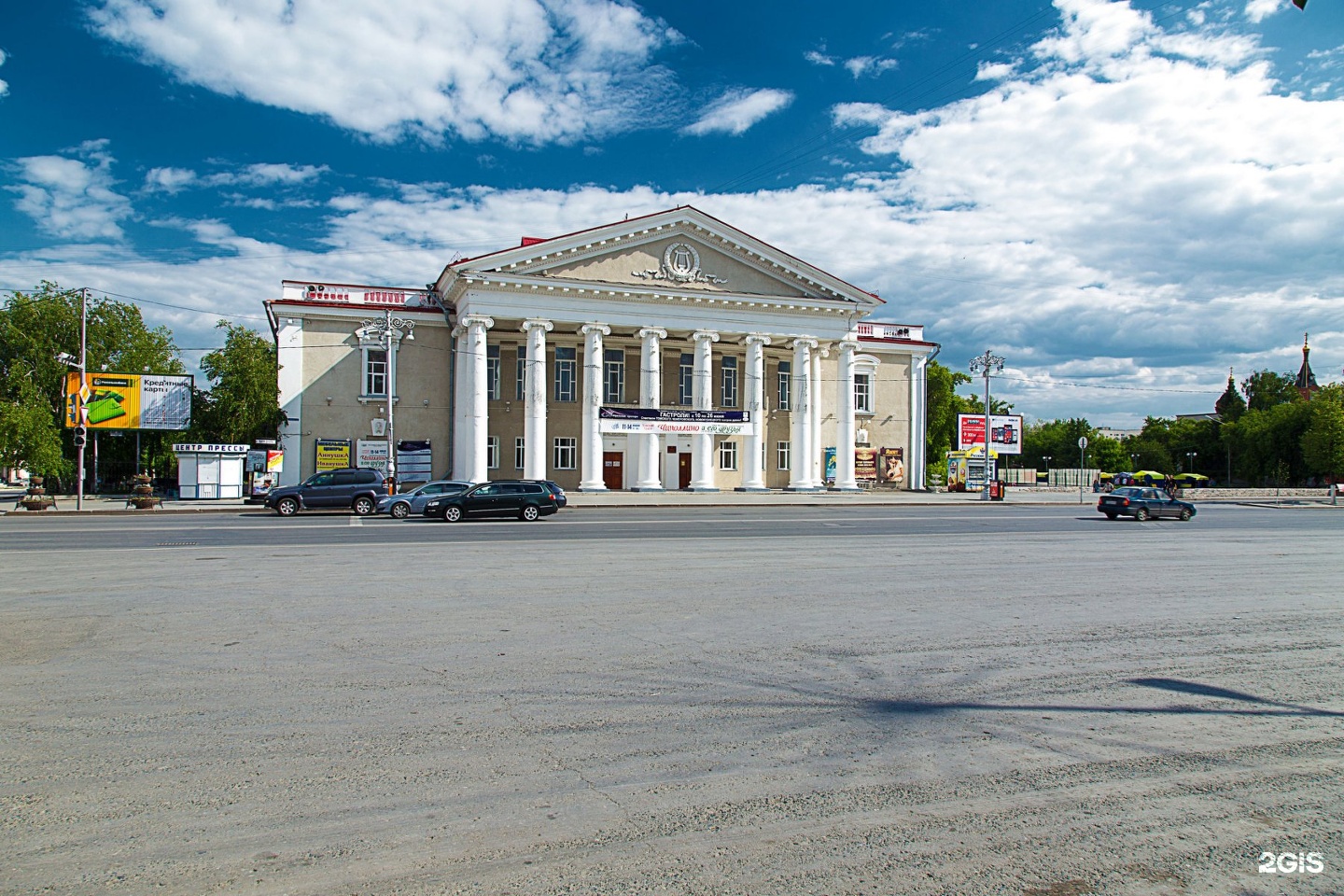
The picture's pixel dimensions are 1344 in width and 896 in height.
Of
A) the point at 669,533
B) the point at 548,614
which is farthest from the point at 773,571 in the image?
the point at 669,533

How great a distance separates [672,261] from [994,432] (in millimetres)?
31177

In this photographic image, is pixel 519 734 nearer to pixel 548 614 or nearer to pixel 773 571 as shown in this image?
pixel 548 614

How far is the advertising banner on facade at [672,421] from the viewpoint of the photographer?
43.8 m

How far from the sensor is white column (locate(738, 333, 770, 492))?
47.3 m

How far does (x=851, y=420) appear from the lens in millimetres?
50969

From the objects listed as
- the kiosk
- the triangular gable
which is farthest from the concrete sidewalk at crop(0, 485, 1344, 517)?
the triangular gable

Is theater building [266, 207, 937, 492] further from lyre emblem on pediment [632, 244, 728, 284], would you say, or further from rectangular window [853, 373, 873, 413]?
rectangular window [853, 373, 873, 413]

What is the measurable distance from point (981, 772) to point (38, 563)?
15.6 metres

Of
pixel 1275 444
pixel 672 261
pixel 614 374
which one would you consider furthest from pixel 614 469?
pixel 1275 444

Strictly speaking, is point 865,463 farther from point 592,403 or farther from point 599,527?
point 599,527

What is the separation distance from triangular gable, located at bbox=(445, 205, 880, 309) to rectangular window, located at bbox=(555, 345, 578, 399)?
17.6 feet

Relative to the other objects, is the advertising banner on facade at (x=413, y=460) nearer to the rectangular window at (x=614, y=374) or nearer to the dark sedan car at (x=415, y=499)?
the rectangular window at (x=614, y=374)

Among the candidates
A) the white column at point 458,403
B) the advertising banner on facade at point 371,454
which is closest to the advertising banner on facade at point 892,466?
the white column at point 458,403

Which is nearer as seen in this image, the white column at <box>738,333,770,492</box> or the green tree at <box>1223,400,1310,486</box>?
the white column at <box>738,333,770,492</box>
